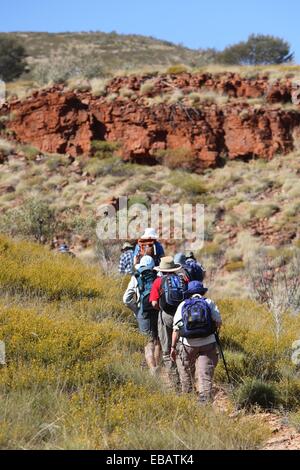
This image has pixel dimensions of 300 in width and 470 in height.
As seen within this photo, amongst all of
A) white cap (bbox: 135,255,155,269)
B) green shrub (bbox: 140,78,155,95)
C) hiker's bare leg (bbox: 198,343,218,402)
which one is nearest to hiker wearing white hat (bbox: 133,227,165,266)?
white cap (bbox: 135,255,155,269)

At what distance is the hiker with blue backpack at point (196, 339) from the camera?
18.9 feet

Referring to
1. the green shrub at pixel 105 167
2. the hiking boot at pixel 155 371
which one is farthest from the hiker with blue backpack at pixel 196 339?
the green shrub at pixel 105 167

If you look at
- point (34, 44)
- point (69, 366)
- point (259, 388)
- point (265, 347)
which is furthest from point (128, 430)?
point (34, 44)

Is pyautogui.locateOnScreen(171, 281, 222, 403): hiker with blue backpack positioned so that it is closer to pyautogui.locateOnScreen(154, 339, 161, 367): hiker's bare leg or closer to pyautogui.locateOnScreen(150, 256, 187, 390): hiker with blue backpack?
pyautogui.locateOnScreen(150, 256, 187, 390): hiker with blue backpack

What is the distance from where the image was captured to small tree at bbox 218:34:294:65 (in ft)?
139

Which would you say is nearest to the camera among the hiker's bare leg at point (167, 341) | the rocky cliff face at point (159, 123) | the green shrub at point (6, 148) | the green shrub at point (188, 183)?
the hiker's bare leg at point (167, 341)

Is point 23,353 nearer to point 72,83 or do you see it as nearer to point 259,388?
point 259,388

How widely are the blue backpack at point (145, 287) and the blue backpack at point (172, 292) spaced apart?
483 millimetres

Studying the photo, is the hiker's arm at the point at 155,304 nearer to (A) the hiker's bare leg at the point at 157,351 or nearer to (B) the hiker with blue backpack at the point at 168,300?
(B) the hiker with blue backpack at the point at 168,300

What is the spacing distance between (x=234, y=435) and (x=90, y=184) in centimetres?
1896

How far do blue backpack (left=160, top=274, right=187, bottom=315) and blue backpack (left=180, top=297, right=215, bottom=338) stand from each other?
0.52 meters

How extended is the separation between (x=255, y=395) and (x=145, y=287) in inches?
72.8

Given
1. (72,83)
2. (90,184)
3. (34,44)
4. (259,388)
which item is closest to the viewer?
(259,388)

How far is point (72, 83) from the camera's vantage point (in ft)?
90.2
